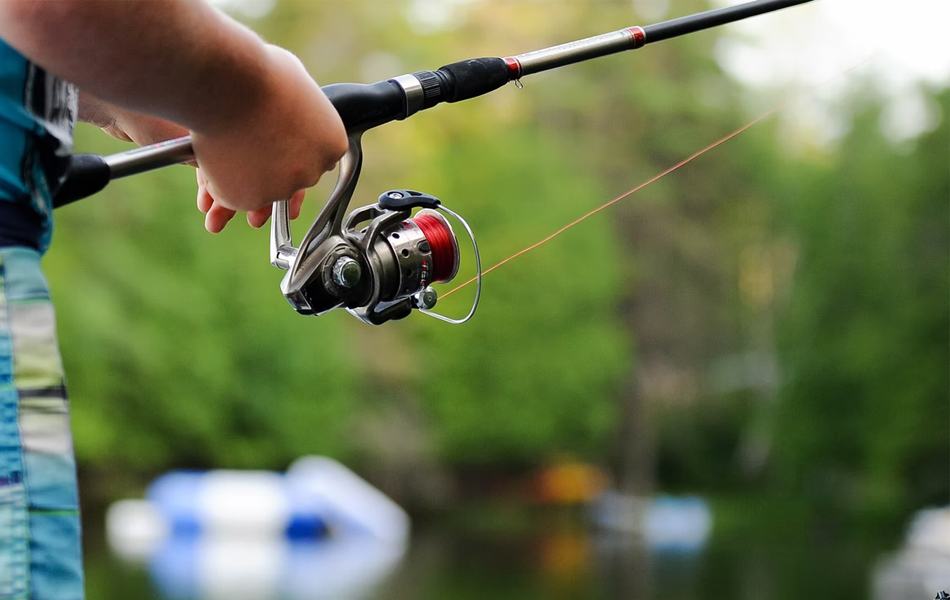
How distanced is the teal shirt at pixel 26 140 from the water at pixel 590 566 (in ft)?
40.0

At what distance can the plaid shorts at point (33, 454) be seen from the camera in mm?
816

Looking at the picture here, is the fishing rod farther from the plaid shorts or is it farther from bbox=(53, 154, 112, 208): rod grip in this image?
the plaid shorts

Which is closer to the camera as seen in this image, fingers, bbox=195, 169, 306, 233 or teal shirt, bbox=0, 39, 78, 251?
teal shirt, bbox=0, 39, 78, 251

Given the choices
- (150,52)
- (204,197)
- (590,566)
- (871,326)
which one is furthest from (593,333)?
(150,52)

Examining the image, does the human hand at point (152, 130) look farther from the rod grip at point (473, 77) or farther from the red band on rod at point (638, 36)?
the red band on rod at point (638, 36)

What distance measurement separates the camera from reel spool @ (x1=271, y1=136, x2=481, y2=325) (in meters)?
1.22

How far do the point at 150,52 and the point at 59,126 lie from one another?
11 cm

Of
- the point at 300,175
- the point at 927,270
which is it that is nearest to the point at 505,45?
the point at 927,270

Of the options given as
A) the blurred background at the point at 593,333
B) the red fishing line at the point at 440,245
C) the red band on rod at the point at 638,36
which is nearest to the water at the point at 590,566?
the blurred background at the point at 593,333

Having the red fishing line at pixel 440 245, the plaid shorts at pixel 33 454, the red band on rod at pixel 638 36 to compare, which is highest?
the red band on rod at pixel 638 36

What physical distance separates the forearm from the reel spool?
296 mm

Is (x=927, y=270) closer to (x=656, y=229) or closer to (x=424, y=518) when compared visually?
(x=656, y=229)

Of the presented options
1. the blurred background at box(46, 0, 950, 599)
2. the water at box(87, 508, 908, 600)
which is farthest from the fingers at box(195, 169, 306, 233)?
the blurred background at box(46, 0, 950, 599)

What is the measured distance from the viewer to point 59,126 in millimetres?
916
